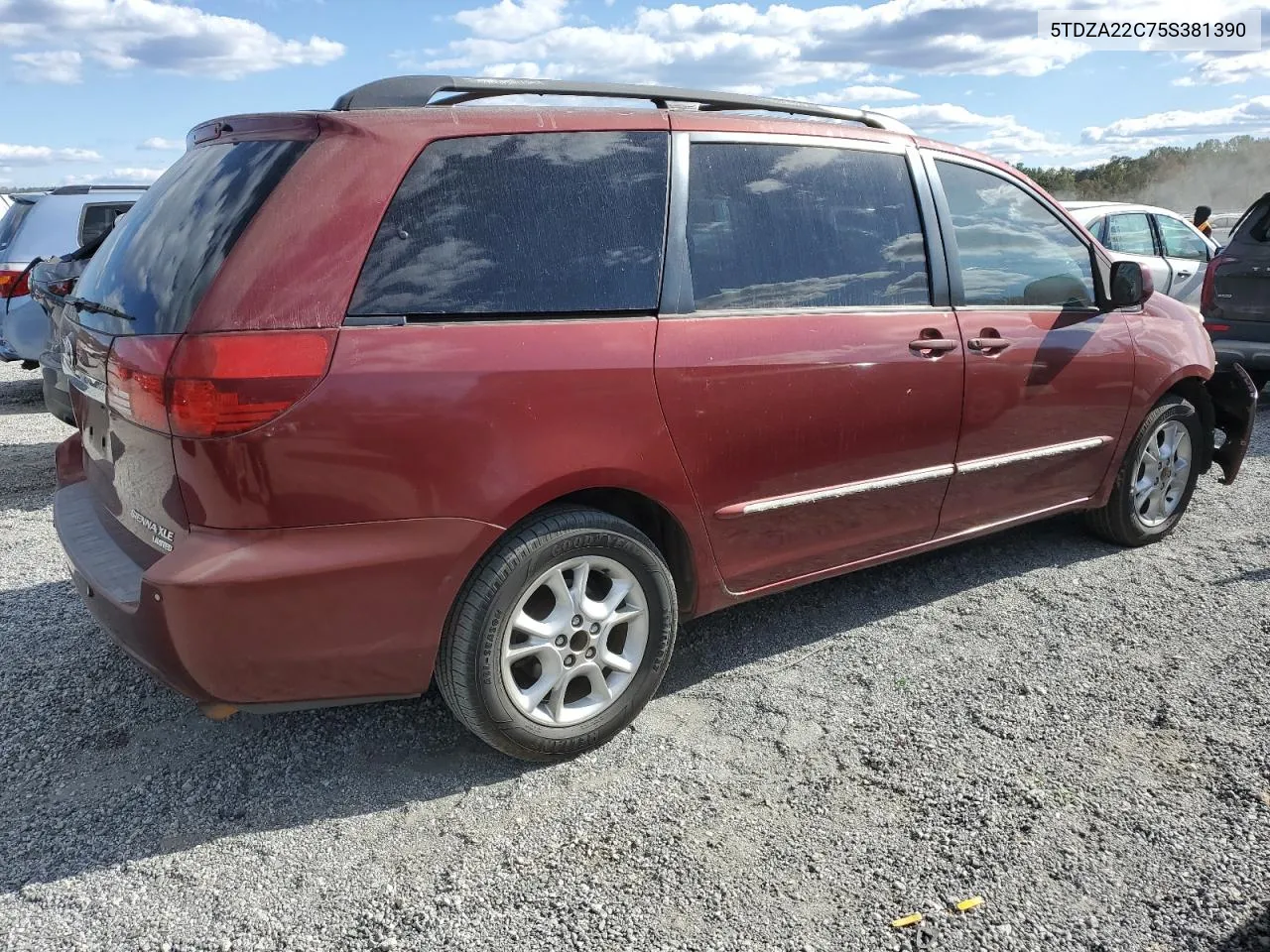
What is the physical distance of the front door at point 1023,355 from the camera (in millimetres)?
3912

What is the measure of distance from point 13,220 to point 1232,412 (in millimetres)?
9780

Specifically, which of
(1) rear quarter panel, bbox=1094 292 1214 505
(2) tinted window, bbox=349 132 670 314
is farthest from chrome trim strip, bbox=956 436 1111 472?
(2) tinted window, bbox=349 132 670 314

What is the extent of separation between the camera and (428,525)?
2633 mm

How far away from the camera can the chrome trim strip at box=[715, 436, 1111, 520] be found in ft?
10.9

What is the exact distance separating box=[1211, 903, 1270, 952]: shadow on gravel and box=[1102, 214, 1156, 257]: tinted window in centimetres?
886

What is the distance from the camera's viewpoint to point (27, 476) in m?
6.43

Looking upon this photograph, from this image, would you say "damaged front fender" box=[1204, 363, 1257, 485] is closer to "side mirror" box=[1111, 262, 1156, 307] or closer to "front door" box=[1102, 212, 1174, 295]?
"side mirror" box=[1111, 262, 1156, 307]

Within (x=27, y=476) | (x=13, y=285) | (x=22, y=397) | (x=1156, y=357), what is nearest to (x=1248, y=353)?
(x=1156, y=357)

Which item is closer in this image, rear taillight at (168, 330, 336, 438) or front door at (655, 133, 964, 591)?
rear taillight at (168, 330, 336, 438)

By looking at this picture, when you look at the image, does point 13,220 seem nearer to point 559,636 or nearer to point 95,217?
point 95,217

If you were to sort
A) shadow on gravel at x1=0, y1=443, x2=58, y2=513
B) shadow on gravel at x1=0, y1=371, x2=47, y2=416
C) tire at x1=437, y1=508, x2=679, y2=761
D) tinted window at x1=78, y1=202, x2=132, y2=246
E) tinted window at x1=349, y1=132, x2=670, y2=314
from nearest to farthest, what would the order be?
tinted window at x1=349, y1=132, x2=670, y2=314, tire at x1=437, y1=508, x2=679, y2=761, shadow on gravel at x1=0, y1=443, x2=58, y2=513, shadow on gravel at x1=0, y1=371, x2=47, y2=416, tinted window at x1=78, y1=202, x2=132, y2=246

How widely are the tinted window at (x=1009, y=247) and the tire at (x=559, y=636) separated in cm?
181

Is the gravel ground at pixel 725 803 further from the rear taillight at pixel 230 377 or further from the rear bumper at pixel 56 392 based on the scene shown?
the rear taillight at pixel 230 377

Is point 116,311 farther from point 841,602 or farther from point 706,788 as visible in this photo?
point 841,602
